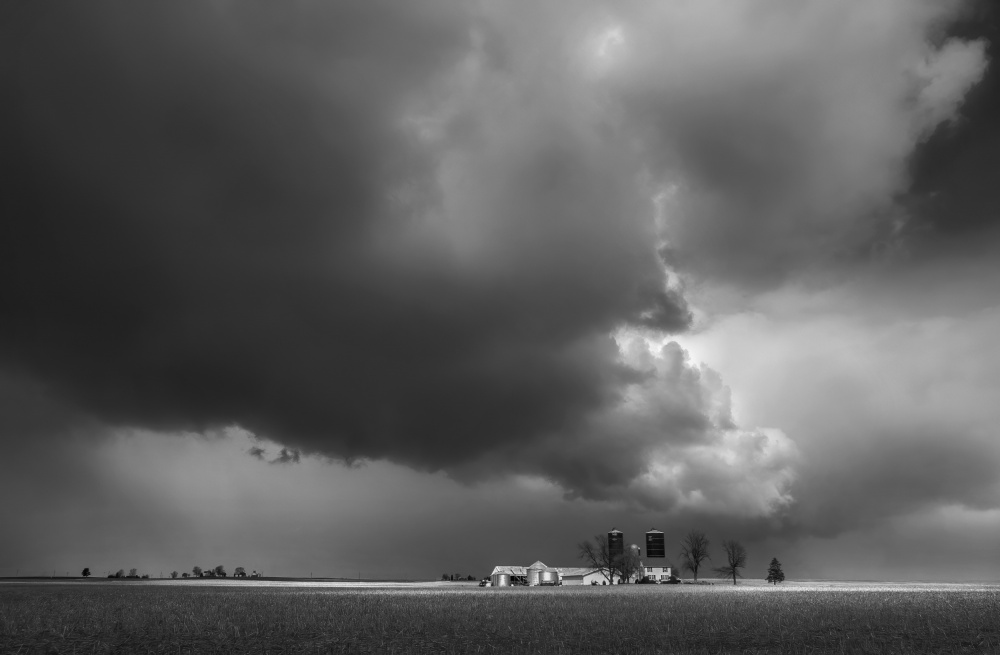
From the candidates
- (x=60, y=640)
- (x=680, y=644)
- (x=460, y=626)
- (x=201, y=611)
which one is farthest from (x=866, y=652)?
(x=201, y=611)

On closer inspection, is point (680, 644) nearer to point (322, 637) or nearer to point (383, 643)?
point (383, 643)

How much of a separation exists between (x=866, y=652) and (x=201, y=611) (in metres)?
46.8

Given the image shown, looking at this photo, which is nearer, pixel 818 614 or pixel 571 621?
pixel 571 621

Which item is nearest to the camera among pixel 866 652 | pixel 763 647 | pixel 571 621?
pixel 866 652

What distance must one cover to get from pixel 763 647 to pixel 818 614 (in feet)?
68.2

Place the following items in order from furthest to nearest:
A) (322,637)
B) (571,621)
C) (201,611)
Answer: (201,611), (571,621), (322,637)

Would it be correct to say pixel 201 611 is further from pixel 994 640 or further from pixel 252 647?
pixel 994 640

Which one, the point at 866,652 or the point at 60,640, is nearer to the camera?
the point at 866,652

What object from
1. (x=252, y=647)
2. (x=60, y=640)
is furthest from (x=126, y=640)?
(x=252, y=647)

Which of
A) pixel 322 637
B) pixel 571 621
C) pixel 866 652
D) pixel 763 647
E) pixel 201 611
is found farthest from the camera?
pixel 201 611

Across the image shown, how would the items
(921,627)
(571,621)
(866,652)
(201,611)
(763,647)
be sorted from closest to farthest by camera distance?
1. (866,652)
2. (763,647)
3. (921,627)
4. (571,621)
5. (201,611)

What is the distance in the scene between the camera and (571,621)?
46344mm

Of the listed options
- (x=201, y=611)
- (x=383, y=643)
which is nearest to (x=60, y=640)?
(x=383, y=643)

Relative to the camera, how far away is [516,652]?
3247cm
